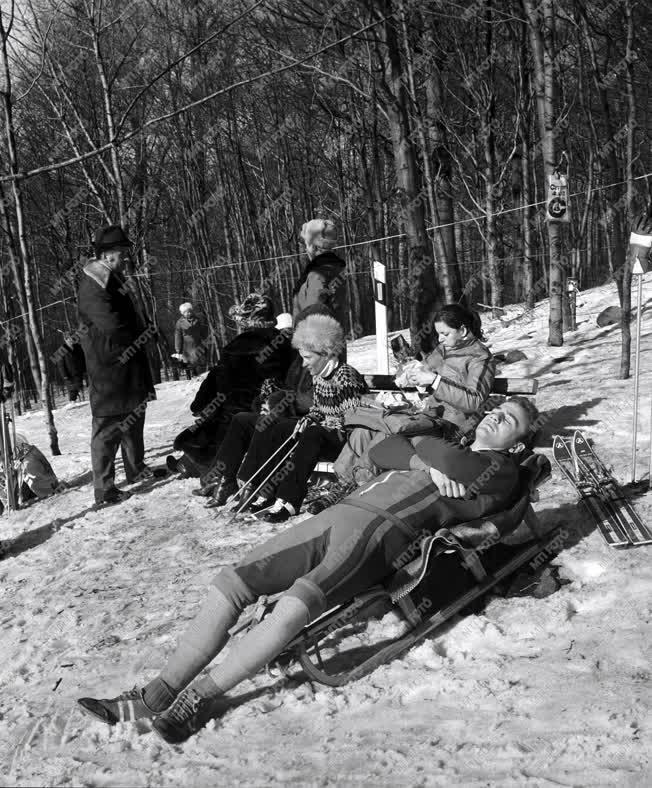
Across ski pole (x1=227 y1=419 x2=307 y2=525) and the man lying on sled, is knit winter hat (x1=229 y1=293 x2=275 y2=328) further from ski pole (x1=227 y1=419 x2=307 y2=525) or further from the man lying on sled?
the man lying on sled

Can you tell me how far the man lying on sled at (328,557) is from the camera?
2650 mm

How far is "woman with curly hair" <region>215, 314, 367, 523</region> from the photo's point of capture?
180 inches

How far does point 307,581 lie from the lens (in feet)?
8.99

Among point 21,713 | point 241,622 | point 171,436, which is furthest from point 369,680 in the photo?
point 171,436

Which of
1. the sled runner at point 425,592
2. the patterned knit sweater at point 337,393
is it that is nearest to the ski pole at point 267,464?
the patterned knit sweater at point 337,393

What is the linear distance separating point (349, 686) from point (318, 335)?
2287 mm

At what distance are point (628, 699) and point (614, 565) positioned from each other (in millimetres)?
1114

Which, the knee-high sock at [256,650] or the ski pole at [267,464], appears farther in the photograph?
the ski pole at [267,464]

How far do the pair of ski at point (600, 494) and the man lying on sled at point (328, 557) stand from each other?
0.78 m

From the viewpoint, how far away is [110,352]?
18.8 feet

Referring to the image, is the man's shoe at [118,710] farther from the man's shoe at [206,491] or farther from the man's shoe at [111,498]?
the man's shoe at [111,498]

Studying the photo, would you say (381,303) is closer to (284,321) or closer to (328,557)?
(284,321)

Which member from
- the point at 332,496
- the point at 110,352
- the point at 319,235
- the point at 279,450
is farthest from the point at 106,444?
the point at 319,235

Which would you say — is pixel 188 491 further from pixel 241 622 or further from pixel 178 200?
pixel 178 200
